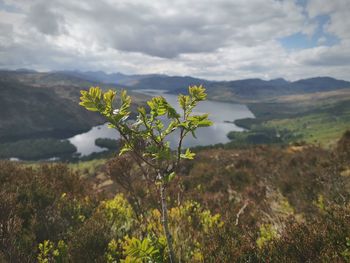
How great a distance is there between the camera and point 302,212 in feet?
27.5

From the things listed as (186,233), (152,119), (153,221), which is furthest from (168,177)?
(153,221)

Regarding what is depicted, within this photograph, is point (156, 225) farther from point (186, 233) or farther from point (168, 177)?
point (168, 177)

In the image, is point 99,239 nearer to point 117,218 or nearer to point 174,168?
point 117,218

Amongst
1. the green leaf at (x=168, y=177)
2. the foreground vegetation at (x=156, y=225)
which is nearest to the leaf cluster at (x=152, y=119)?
the green leaf at (x=168, y=177)

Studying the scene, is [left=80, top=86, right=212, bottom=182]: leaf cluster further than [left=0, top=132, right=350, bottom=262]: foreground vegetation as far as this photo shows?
No

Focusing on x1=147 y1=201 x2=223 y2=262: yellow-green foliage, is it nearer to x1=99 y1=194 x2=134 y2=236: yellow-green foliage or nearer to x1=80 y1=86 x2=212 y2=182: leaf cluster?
x1=99 y1=194 x2=134 y2=236: yellow-green foliage

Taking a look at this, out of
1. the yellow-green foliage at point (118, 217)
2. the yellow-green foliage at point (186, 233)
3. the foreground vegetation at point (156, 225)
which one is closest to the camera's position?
the foreground vegetation at point (156, 225)

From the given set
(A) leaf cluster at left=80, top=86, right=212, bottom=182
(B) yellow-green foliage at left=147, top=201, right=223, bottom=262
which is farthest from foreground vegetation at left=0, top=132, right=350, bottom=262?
(A) leaf cluster at left=80, top=86, right=212, bottom=182

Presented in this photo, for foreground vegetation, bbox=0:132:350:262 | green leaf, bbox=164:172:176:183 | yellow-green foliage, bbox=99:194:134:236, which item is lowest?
yellow-green foliage, bbox=99:194:134:236

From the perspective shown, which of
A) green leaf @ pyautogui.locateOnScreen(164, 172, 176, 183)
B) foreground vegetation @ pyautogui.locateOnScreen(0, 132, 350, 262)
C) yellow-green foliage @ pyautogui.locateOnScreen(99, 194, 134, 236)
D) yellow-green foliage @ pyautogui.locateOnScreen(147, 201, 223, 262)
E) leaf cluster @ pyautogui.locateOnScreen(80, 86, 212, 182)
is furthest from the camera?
yellow-green foliage @ pyautogui.locateOnScreen(99, 194, 134, 236)

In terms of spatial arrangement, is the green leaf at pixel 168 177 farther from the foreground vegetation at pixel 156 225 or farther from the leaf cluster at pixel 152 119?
the foreground vegetation at pixel 156 225

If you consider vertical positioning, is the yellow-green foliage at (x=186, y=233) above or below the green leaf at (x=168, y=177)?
below

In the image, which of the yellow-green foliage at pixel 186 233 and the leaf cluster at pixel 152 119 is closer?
the leaf cluster at pixel 152 119

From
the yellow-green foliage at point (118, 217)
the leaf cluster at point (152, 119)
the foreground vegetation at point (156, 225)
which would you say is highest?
the leaf cluster at point (152, 119)
